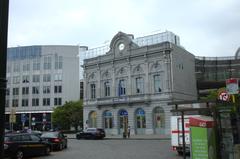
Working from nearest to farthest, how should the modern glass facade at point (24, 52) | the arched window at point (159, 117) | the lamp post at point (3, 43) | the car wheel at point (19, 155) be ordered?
the lamp post at point (3, 43), the car wheel at point (19, 155), the arched window at point (159, 117), the modern glass facade at point (24, 52)

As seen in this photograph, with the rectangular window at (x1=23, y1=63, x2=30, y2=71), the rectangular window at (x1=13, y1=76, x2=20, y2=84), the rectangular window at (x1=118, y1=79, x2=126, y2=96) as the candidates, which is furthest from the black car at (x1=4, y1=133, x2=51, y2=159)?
the rectangular window at (x1=13, y1=76, x2=20, y2=84)

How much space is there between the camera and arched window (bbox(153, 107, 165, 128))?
50016mm

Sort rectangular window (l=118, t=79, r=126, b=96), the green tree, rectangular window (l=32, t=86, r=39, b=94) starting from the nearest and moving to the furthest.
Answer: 1. rectangular window (l=118, t=79, r=126, b=96)
2. the green tree
3. rectangular window (l=32, t=86, r=39, b=94)

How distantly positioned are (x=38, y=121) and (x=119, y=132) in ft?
127

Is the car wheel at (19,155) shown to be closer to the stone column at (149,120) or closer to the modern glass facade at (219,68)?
the stone column at (149,120)

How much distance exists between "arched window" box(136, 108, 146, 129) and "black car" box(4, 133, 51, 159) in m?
32.1

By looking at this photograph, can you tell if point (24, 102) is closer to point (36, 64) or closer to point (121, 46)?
point (36, 64)

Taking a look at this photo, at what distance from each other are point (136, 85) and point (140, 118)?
5819 millimetres

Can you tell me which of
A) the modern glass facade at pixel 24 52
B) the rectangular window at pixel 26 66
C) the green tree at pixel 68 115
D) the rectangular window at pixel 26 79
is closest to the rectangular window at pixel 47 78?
the rectangular window at pixel 26 79

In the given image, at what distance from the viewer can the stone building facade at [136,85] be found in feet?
167

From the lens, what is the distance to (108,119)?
188ft

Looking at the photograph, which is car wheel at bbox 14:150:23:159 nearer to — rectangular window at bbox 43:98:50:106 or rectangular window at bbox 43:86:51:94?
rectangular window at bbox 43:98:50:106

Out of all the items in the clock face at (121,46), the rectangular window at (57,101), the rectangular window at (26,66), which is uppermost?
the rectangular window at (26,66)

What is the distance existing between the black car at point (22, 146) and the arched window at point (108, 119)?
35.7m
